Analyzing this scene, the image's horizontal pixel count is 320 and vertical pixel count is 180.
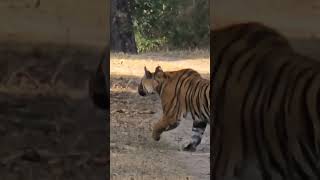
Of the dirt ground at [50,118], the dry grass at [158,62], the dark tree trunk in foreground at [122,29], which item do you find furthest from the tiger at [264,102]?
the dirt ground at [50,118]

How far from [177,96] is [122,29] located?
0.38m

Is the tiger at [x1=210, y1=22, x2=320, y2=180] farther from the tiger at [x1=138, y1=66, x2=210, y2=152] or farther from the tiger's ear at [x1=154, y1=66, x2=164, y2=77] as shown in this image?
the tiger's ear at [x1=154, y1=66, x2=164, y2=77]

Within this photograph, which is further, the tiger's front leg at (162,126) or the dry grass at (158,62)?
the tiger's front leg at (162,126)

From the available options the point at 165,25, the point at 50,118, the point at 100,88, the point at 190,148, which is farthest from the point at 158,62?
the point at 50,118

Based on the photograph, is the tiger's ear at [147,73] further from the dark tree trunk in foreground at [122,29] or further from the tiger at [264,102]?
the tiger at [264,102]

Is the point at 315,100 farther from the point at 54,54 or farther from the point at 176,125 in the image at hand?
the point at 54,54

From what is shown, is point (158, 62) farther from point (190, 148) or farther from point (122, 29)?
point (190, 148)

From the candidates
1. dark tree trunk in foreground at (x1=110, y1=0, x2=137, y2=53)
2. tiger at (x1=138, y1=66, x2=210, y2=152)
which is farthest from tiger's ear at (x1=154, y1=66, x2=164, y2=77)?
dark tree trunk in foreground at (x1=110, y1=0, x2=137, y2=53)

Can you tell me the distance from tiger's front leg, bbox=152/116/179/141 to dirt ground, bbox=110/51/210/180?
2cm

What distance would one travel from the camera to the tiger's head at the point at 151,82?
275 centimetres

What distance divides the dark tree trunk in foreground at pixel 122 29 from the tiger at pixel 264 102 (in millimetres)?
329

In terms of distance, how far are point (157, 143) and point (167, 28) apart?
47cm

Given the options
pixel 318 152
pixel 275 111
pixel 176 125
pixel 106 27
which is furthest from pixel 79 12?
pixel 318 152

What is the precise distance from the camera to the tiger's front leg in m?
2.79
